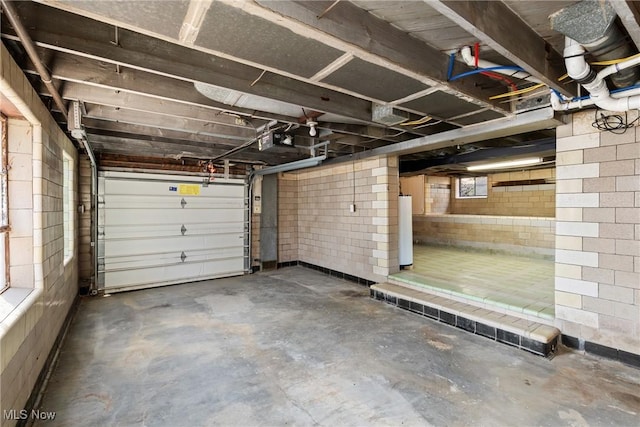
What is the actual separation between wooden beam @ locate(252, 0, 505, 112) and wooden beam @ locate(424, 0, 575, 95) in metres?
0.37

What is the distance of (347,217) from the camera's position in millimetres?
5711

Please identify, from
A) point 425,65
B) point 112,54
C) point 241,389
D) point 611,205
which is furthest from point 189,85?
point 611,205

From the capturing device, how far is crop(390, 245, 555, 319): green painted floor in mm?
3535

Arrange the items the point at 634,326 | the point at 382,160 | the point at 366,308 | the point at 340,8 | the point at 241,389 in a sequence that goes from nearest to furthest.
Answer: the point at 340,8
the point at 241,389
the point at 634,326
the point at 366,308
the point at 382,160

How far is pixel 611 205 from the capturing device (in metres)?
2.69

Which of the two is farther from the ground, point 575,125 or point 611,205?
point 575,125

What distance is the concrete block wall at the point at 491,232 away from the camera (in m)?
6.39

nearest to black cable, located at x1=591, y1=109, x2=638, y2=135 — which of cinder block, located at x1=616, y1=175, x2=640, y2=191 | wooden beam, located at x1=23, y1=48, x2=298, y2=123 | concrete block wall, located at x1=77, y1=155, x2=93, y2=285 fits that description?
cinder block, located at x1=616, y1=175, x2=640, y2=191

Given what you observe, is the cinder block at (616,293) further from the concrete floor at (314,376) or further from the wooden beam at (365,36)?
the wooden beam at (365,36)

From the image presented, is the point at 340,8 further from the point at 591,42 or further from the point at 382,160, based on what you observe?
the point at 382,160

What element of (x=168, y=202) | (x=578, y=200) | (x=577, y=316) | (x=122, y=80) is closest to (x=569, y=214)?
(x=578, y=200)

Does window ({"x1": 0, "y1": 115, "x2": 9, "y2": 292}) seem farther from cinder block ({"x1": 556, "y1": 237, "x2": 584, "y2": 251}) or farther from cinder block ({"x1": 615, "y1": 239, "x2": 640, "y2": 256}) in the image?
cinder block ({"x1": 615, "y1": 239, "x2": 640, "y2": 256})

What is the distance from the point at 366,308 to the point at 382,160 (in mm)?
2367

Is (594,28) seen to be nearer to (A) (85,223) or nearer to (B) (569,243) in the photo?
(B) (569,243)
